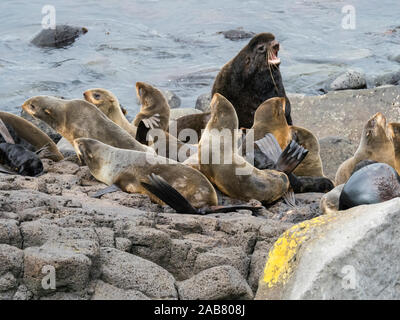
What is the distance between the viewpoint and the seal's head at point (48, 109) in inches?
299

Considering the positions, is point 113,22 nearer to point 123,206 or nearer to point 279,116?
point 279,116

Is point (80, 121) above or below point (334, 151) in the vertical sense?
above

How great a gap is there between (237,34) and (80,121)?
1071 centimetres

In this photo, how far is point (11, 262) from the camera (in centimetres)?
361

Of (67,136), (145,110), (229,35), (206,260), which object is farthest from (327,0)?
(206,260)

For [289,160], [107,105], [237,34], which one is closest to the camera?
[289,160]

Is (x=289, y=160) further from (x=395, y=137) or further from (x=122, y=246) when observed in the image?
(x=122, y=246)

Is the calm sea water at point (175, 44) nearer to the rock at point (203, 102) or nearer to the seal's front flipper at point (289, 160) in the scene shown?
the rock at point (203, 102)

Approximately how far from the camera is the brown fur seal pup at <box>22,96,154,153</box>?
7.16m

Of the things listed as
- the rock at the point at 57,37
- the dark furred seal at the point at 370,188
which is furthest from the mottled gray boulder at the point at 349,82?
the dark furred seal at the point at 370,188

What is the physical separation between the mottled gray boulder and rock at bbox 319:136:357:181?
444 centimetres

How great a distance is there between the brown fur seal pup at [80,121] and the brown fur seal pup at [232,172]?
0.93 metres

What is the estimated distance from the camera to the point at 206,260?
4.20 m

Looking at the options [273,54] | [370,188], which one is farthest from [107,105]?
[370,188]
